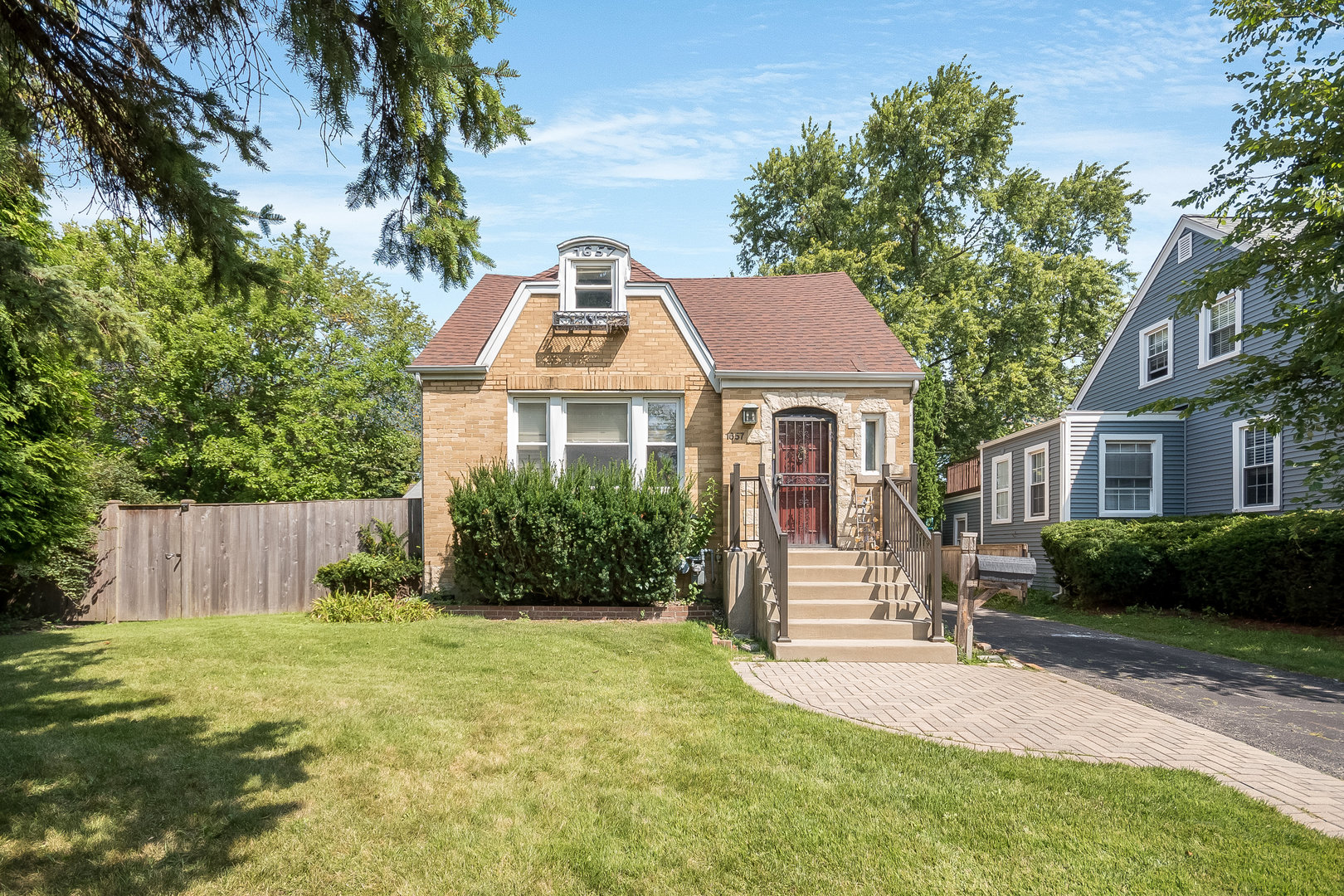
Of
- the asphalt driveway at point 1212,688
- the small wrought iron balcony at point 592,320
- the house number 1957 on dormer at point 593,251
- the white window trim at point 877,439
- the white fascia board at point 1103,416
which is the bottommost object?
the asphalt driveway at point 1212,688

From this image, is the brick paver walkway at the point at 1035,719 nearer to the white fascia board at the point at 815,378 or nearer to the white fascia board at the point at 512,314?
the white fascia board at the point at 815,378

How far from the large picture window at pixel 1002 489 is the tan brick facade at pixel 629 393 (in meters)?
10.5

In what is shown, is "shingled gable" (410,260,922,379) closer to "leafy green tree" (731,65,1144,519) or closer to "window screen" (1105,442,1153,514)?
"window screen" (1105,442,1153,514)

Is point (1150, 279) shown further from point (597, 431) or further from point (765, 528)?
point (597, 431)

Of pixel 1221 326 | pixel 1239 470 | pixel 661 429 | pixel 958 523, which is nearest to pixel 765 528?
pixel 661 429

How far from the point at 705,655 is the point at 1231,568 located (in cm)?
1023

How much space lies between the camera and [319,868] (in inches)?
142

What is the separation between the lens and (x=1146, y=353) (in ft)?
63.7

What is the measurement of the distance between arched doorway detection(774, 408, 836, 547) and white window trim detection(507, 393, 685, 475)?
5.07 feet

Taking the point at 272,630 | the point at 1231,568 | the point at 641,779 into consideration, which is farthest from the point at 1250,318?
the point at 272,630

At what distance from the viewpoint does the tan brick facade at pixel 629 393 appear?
11.8 meters

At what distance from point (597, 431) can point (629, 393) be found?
813mm

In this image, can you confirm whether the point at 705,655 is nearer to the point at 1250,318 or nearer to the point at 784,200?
the point at 1250,318

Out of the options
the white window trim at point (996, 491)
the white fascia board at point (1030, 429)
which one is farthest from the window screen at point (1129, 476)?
the white window trim at point (996, 491)
